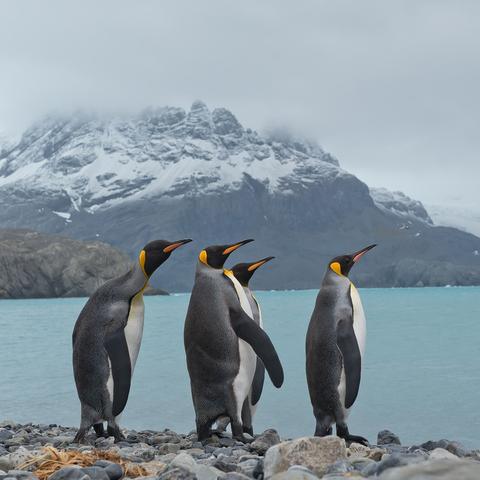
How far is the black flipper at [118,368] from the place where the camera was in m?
7.12

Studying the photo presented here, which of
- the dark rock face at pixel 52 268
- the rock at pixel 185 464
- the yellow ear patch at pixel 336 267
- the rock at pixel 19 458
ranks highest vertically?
the dark rock face at pixel 52 268

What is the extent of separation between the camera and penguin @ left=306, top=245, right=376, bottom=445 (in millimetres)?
7344

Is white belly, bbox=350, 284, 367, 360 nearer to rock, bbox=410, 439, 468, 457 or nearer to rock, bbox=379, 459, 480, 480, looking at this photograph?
rock, bbox=410, 439, 468, 457

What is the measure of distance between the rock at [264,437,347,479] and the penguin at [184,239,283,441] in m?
2.51

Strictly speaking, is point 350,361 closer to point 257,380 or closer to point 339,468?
point 257,380

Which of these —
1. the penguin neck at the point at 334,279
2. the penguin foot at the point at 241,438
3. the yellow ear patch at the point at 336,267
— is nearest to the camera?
the penguin foot at the point at 241,438

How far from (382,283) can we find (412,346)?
16280 centimetres

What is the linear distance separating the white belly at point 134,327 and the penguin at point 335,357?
1537 millimetres

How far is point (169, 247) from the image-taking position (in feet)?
24.3

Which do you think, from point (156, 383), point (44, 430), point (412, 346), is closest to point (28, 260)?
point (412, 346)

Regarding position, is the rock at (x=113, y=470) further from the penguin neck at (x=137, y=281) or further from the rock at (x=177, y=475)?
the penguin neck at (x=137, y=281)

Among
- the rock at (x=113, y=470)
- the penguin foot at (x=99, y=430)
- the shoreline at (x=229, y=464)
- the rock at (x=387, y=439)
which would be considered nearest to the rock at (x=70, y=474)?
the shoreline at (x=229, y=464)

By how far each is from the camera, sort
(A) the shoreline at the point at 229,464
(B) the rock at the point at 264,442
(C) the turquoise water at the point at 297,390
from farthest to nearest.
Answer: (C) the turquoise water at the point at 297,390 < (B) the rock at the point at 264,442 < (A) the shoreline at the point at 229,464

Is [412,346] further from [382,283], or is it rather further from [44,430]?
[382,283]
